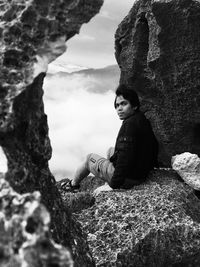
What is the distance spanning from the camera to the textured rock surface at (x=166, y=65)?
1030 centimetres

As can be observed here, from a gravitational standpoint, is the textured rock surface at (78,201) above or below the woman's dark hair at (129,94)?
below

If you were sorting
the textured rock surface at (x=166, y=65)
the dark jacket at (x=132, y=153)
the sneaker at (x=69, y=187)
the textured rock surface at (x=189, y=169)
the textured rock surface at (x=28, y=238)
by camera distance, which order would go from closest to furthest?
the textured rock surface at (x=28, y=238), the dark jacket at (x=132, y=153), the textured rock surface at (x=189, y=169), the sneaker at (x=69, y=187), the textured rock surface at (x=166, y=65)

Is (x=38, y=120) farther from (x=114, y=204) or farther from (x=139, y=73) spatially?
(x=139, y=73)

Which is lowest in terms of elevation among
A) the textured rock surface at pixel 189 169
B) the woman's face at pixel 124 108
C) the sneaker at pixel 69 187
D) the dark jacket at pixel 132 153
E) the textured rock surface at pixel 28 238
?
the sneaker at pixel 69 187

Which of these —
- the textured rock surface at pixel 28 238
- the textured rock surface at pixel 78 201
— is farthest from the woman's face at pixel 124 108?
the textured rock surface at pixel 28 238

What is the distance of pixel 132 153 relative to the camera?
28.2 feet

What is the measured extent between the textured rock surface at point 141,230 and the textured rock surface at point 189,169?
224 centimetres

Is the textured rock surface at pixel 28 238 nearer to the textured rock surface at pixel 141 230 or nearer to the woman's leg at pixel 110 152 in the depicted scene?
the textured rock surface at pixel 141 230

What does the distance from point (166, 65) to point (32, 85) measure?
23.9ft

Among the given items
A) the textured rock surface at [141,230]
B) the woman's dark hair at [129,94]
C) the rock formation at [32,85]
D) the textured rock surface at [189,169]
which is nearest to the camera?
the rock formation at [32,85]

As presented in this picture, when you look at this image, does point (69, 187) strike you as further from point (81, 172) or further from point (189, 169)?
point (189, 169)

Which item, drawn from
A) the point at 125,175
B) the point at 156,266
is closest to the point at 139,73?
the point at 125,175

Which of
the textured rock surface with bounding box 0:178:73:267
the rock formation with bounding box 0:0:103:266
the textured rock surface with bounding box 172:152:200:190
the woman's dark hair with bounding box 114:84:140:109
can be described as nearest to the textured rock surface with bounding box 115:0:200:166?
the textured rock surface with bounding box 172:152:200:190

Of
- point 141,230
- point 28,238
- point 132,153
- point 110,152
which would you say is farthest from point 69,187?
point 28,238
